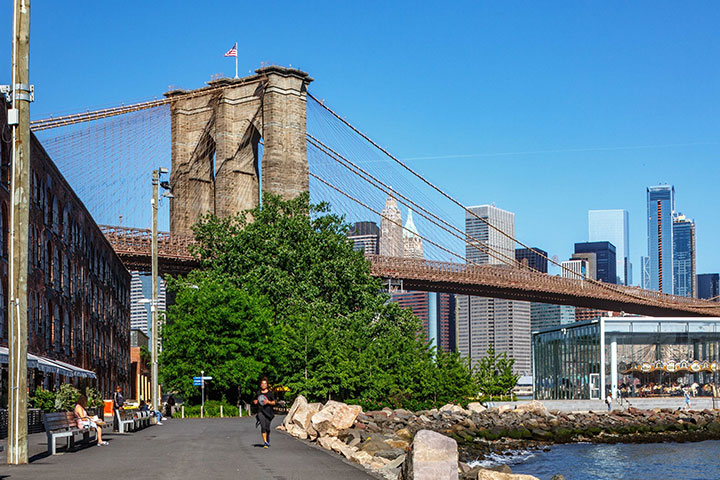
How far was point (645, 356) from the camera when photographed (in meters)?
72.3

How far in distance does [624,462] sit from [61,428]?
25.2 meters

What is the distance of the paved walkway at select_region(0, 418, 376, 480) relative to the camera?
1633cm

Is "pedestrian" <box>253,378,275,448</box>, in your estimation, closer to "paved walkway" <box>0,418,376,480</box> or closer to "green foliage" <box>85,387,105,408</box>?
"paved walkway" <box>0,418,376,480</box>

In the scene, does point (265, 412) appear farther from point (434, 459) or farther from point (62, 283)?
point (62, 283)

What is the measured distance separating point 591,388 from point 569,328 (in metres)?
5.74

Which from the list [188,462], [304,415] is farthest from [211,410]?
[188,462]

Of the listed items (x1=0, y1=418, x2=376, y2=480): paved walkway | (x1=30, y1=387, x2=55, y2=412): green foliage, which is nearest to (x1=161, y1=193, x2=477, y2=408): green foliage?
(x1=30, y1=387, x2=55, y2=412): green foliage

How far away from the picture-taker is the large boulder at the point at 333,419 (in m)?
26.6

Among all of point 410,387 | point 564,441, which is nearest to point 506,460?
point 564,441

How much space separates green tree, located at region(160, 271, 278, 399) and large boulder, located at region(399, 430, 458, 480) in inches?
1520

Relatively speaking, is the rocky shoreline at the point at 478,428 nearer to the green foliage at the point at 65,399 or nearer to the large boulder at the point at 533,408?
the large boulder at the point at 533,408

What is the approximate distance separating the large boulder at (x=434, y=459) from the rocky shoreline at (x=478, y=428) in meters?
3.25

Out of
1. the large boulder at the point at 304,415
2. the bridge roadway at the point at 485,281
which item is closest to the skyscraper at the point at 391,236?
the bridge roadway at the point at 485,281

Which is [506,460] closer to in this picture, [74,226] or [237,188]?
[74,226]
